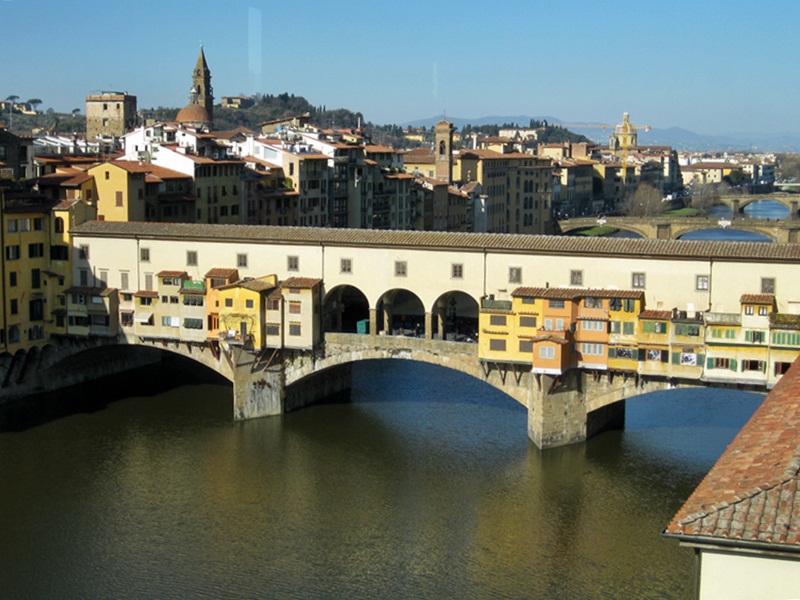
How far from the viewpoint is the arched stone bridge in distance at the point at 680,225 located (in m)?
74.3

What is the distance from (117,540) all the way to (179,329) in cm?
1074

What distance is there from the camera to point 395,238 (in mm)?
32281

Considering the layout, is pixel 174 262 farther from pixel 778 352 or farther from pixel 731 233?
pixel 731 233

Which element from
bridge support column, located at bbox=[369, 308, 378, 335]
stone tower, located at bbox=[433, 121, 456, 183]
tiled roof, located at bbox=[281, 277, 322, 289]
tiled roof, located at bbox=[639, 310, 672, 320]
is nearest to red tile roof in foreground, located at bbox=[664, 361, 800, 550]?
tiled roof, located at bbox=[639, 310, 672, 320]

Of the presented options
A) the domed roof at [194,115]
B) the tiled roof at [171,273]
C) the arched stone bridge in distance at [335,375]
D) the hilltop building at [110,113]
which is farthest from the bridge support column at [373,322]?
the hilltop building at [110,113]

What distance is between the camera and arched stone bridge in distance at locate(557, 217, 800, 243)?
7431 cm

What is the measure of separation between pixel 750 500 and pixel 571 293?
1850 cm

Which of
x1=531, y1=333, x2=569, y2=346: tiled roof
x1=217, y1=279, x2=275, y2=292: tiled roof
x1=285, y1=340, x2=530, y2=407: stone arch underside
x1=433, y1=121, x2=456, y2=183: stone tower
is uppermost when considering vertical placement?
x1=433, y1=121, x2=456, y2=183: stone tower

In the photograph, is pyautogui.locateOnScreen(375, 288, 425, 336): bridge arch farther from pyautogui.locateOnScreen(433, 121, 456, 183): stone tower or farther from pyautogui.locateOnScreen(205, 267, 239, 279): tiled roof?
pyautogui.locateOnScreen(433, 121, 456, 183): stone tower

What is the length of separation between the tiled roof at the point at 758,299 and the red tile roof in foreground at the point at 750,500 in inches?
570

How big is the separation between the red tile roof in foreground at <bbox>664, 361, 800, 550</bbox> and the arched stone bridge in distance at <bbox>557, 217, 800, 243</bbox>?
193 ft

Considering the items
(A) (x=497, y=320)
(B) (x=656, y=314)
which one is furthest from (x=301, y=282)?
(B) (x=656, y=314)

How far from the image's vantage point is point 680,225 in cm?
8131

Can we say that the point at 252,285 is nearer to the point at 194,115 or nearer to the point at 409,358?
the point at 409,358
